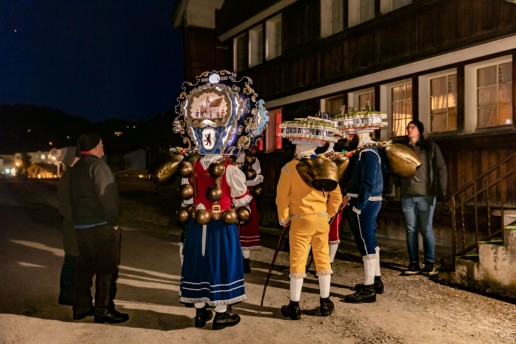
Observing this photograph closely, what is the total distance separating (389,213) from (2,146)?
110 metres

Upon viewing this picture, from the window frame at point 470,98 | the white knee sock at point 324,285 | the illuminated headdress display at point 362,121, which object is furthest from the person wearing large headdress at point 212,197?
the window frame at point 470,98

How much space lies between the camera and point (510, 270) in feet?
18.5

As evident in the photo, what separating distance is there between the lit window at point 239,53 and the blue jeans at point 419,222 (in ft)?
34.9

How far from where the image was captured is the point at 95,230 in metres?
4.84

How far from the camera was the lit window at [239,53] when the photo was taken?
1630 cm

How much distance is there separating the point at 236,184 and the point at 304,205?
2.65 ft

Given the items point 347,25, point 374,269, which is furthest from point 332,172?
point 347,25

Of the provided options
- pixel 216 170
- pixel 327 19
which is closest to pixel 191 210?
pixel 216 170

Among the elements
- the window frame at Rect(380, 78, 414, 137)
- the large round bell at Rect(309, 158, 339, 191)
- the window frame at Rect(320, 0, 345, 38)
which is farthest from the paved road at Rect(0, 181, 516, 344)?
the window frame at Rect(320, 0, 345, 38)

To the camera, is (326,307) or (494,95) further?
(494,95)

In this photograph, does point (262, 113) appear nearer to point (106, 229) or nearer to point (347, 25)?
point (106, 229)

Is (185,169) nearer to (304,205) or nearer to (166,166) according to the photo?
(166,166)

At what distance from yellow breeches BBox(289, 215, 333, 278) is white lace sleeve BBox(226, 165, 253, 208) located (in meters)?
0.67

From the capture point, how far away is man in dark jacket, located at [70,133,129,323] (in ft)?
15.9
